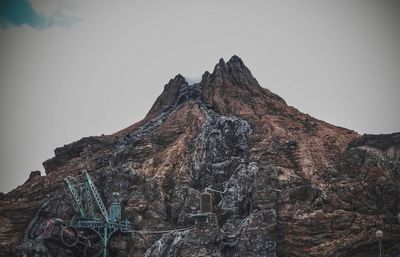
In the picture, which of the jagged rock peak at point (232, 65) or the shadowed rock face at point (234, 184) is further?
the jagged rock peak at point (232, 65)

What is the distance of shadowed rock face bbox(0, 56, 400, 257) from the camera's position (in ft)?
289

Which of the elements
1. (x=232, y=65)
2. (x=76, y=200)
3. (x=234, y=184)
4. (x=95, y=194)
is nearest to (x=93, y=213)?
(x=76, y=200)

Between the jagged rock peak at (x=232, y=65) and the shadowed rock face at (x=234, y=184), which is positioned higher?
the jagged rock peak at (x=232, y=65)

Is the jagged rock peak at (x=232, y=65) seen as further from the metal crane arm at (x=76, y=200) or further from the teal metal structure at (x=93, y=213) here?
the metal crane arm at (x=76, y=200)

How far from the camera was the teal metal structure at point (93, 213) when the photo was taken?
10081cm

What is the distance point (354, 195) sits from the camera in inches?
3718

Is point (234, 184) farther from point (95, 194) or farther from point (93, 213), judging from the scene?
point (95, 194)

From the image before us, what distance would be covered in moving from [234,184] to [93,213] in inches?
1136

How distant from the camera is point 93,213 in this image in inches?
4161

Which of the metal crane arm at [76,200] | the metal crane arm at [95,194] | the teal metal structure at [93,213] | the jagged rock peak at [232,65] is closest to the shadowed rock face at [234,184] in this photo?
the teal metal structure at [93,213]

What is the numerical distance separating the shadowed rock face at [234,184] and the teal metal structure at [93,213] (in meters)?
2.36

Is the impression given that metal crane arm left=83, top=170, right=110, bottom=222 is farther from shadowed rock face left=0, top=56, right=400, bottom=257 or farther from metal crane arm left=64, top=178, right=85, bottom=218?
shadowed rock face left=0, top=56, right=400, bottom=257

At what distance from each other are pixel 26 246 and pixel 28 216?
11.5 metres

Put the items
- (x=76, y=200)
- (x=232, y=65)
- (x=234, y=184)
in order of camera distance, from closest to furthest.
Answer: (x=234, y=184)
(x=76, y=200)
(x=232, y=65)
